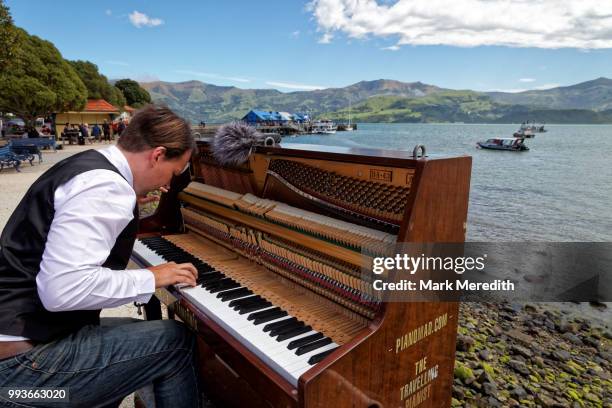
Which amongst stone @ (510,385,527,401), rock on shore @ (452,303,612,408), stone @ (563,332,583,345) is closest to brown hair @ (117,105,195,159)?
rock on shore @ (452,303,612,408)

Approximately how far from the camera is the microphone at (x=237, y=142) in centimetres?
354

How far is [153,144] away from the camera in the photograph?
2348 mm

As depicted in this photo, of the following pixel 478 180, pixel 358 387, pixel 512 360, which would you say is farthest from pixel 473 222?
pixel 358 387

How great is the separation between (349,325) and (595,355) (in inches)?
215

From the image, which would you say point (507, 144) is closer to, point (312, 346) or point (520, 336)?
point (520, 336)

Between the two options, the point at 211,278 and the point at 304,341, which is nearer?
the point at 304,341

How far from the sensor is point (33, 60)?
1312 inches

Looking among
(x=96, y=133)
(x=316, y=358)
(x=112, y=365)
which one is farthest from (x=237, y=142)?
(x=96, y=133)

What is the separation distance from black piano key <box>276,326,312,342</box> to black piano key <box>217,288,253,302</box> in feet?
1.89

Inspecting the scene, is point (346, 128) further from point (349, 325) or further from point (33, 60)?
point (349, 325)

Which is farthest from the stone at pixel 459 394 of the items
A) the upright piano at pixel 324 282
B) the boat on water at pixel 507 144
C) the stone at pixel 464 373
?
the boat on water at pixel 507 144

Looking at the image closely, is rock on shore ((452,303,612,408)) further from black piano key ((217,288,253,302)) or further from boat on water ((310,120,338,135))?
boat on water ((310,120,338,135))

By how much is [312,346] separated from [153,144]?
4.63 feet

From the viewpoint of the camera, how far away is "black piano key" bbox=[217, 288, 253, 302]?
8.89 feet
